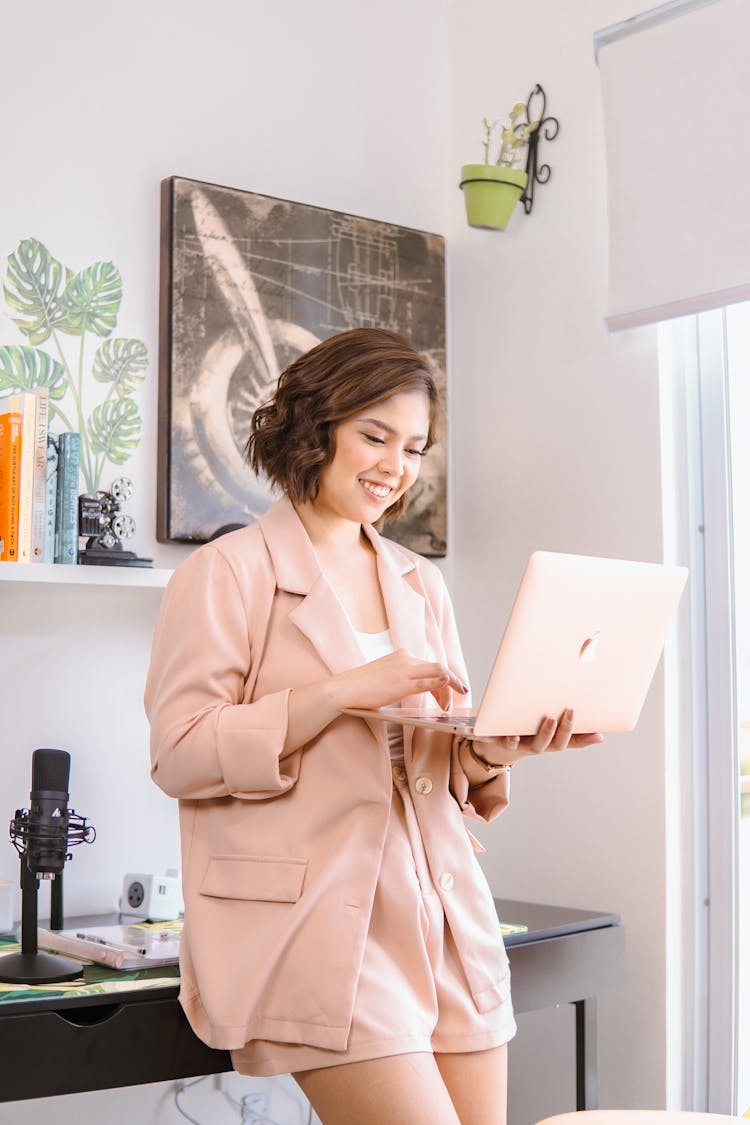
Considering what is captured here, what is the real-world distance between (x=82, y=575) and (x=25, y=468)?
0.21 m

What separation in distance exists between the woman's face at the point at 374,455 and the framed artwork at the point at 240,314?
2.65 feet

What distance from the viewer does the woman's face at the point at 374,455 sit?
161 cm

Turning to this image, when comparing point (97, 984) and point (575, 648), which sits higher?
point (575, 648)

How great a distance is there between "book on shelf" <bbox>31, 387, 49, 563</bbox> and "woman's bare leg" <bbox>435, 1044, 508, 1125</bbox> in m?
1.06

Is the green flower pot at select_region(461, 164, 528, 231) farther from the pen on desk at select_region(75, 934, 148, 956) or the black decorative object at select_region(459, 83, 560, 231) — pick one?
the pen on desk at select_region(75, 934, 148, 956)

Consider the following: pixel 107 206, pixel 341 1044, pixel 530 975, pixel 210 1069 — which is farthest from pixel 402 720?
pixel 107 206

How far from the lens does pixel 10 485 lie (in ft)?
6.66

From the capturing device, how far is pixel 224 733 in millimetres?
1438

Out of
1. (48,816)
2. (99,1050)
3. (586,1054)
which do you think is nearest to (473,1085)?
(99,1050)

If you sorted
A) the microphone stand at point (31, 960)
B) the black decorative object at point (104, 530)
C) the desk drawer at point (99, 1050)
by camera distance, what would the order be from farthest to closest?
the black decorative object at point (104, 530) → the microphone stand at point (31, 960) → the desk drawer at point (99, 1050)

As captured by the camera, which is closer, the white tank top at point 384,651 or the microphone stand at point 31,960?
the white tank top at point 384,651

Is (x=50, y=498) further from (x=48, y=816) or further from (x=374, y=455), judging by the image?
(x=374, y=455)

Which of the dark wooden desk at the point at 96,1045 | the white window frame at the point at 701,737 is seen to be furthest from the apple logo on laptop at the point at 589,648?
the white window frame at the point at 701,737

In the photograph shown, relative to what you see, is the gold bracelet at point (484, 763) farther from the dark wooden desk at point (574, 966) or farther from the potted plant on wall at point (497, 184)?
the potted plant on wall at point (497, 184)
